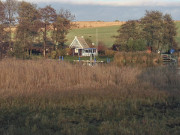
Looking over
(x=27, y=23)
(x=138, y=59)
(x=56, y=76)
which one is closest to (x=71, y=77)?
(x=56, y=76)

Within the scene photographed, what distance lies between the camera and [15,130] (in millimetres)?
6367

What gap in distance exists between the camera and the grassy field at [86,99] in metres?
6.77

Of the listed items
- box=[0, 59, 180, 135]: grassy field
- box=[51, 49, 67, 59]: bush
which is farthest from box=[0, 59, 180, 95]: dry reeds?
box=[51, 49, 67, 59]: bush

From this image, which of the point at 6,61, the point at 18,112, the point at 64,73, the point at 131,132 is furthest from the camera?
the point at 6,61

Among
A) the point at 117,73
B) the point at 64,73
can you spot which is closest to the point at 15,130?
the point at 64,73

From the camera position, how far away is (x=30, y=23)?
53375 millimetres

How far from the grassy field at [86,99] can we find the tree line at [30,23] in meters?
38.8

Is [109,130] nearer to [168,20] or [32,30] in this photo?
[32,30]

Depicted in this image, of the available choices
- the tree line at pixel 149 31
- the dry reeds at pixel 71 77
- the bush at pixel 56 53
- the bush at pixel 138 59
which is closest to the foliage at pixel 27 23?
the bush at pixel 56 53

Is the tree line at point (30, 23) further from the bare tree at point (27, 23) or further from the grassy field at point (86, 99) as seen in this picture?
the grassy field at point (86, 99)

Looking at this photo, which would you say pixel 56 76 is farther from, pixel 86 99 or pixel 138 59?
pixel 138 59

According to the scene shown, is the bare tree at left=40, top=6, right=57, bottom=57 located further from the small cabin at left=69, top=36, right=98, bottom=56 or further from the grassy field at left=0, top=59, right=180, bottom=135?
the grassy field at left=0, top=59, right=180, bottom=135

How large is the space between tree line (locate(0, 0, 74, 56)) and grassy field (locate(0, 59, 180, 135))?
127 feet

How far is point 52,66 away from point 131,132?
25.3 feet
